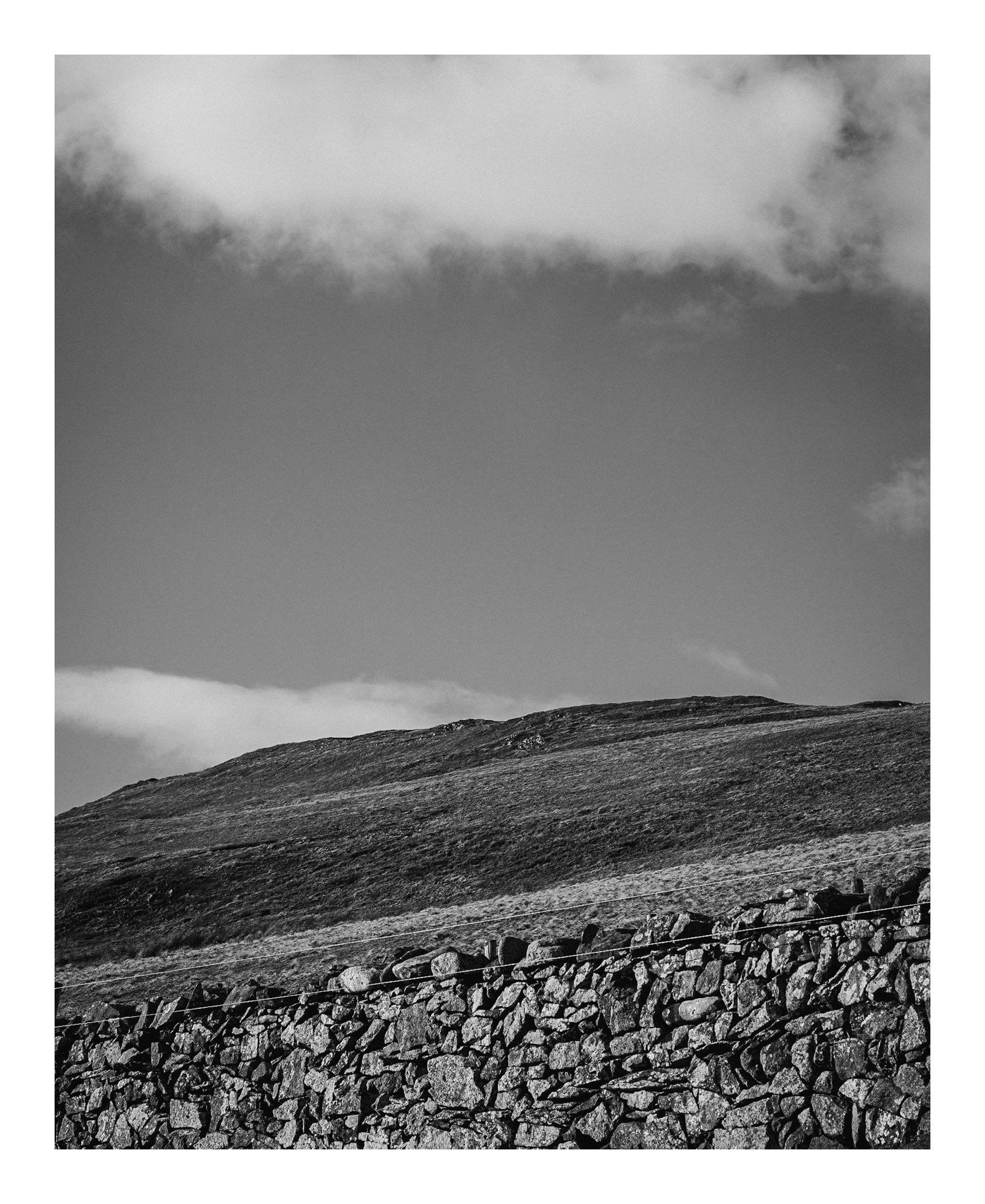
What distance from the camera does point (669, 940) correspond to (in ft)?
26.0

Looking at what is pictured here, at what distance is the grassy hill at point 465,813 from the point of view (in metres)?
8.47

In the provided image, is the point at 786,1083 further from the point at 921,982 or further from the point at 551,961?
the point at 551,961

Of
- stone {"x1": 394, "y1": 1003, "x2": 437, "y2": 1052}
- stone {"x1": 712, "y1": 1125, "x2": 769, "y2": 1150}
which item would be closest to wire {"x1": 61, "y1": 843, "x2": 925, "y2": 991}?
stone {"x1": 394, "y1": 1003, "x2": 437, "y2": 1052}

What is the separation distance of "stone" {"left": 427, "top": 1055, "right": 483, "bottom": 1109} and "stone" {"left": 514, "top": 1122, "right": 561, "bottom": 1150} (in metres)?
0.30

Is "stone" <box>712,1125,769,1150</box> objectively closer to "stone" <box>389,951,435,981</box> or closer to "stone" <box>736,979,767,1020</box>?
"stone" <box>736,979,767,1020</box>

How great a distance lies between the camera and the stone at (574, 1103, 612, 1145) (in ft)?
25.3

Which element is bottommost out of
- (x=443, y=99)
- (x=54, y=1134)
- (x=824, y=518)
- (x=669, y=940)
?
(x=54, y=1134)

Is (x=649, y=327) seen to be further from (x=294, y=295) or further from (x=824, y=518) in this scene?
(x=294, y=295)

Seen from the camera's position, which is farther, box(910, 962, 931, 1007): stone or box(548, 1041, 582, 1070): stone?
box(548, 1041, 582, 1070): stone

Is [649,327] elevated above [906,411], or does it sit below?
above

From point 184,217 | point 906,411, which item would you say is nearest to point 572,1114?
point 906,411

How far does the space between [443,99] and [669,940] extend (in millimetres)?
5799

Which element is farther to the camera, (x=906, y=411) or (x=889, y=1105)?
(x=906, y=411)

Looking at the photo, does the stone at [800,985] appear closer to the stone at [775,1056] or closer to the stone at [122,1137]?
the stone at [775,1056]
